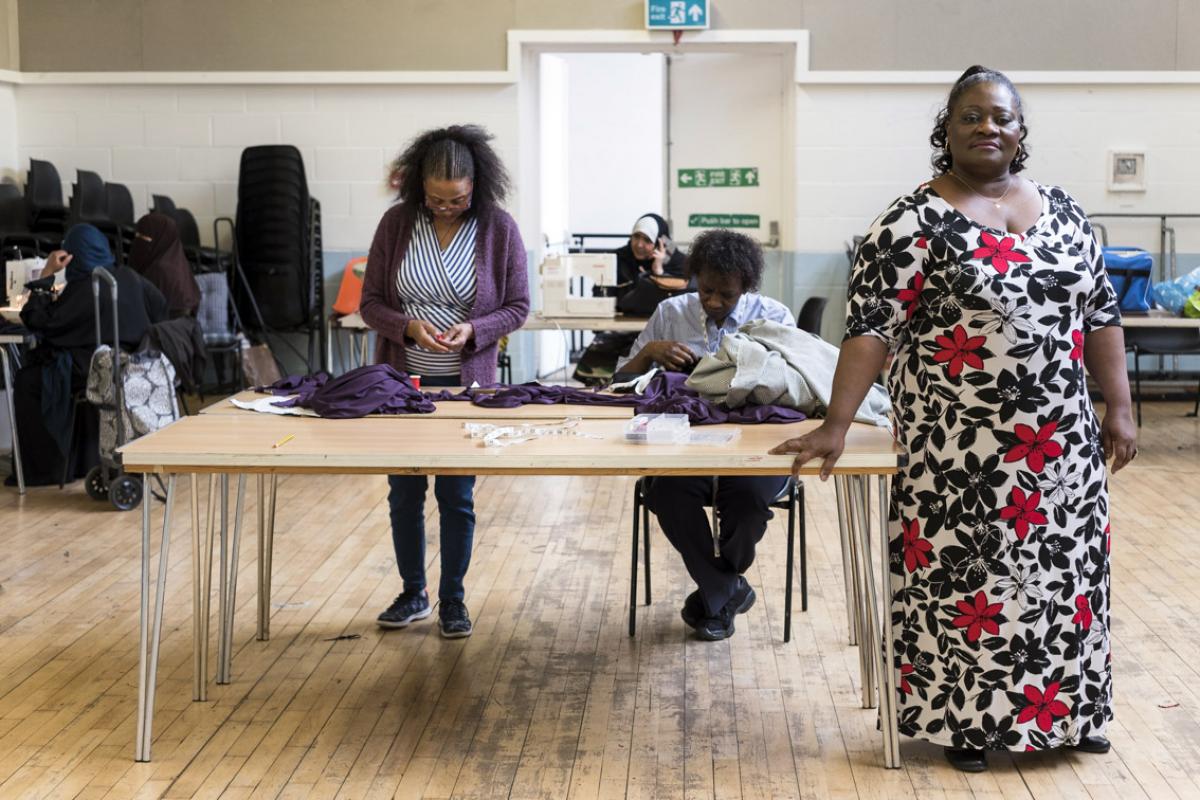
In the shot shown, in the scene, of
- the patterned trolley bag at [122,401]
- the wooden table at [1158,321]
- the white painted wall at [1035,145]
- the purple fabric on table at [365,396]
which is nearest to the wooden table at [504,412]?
the purple fabric on table at [365,396]

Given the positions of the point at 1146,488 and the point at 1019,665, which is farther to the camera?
the point at 1146,488

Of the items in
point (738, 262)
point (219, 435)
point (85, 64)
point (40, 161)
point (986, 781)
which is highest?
point (85, 64)

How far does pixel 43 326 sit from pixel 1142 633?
13.6 ft

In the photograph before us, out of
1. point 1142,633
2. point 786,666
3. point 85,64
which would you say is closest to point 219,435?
point 786,666

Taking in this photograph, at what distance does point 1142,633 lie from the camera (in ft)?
11.8

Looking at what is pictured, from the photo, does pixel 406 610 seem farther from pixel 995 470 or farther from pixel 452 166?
pixel 995 470

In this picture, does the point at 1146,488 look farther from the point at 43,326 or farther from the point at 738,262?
the point at 43,326

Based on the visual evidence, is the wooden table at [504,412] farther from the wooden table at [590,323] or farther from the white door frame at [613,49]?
the white door frame at [613,49]

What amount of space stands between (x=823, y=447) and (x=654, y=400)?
2.32 feet

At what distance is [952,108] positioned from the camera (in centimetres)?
258

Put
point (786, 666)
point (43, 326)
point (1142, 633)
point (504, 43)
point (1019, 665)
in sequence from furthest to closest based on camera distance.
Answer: point (504, 43) < point (43, 326) < point (1142, 633) < point (786, 666) < point (1019, 665)

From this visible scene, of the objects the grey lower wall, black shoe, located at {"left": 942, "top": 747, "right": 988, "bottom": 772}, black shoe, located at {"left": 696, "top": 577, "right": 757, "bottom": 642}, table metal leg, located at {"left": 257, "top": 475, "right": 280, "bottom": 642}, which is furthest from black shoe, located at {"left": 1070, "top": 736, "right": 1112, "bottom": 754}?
the grey lower wall

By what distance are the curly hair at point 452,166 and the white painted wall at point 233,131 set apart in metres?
4.58

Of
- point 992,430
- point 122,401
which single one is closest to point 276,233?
point 122,401
